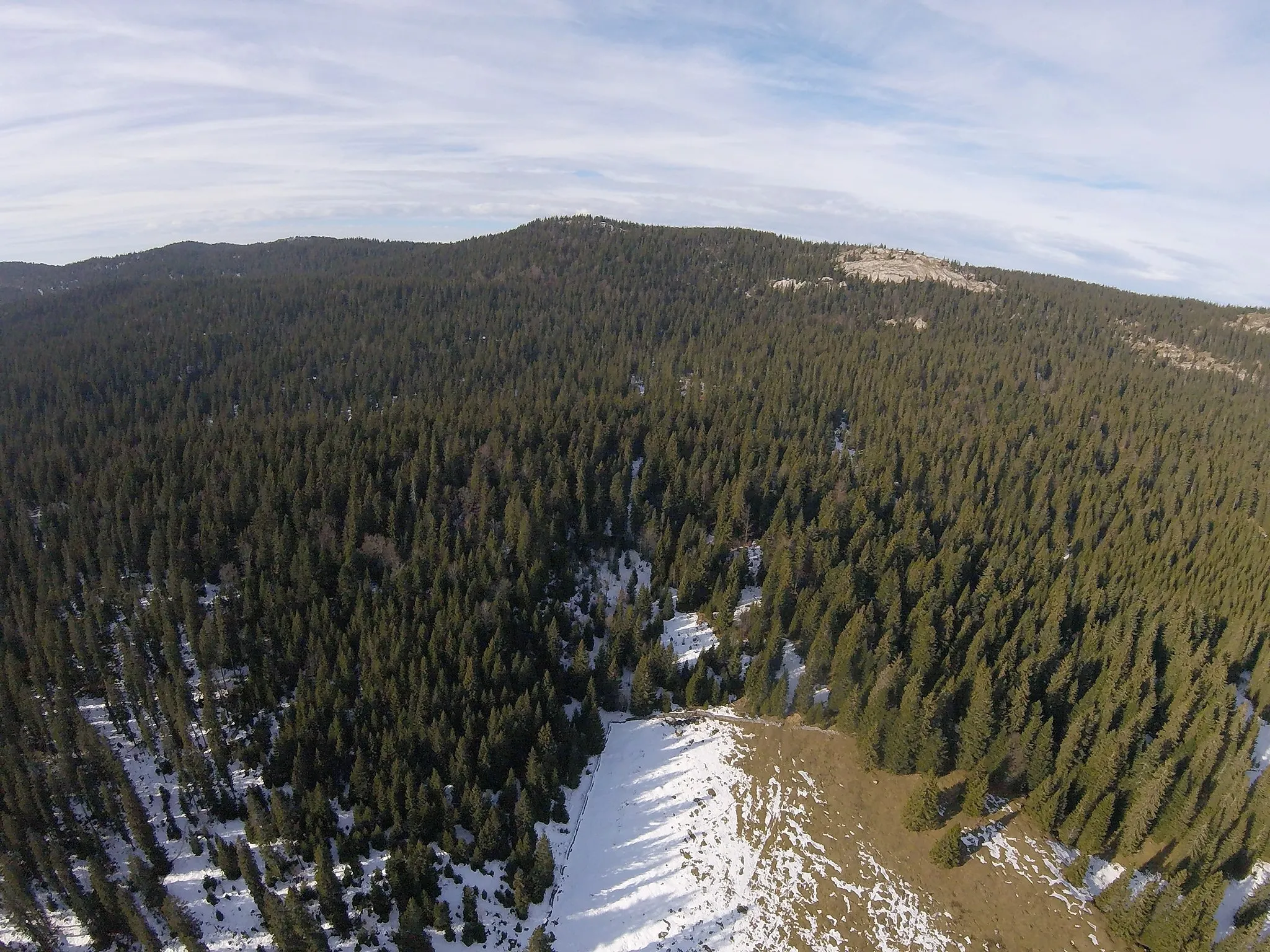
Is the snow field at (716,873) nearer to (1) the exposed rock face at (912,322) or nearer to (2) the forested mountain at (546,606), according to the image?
(2) the forested mountain at (546,606)

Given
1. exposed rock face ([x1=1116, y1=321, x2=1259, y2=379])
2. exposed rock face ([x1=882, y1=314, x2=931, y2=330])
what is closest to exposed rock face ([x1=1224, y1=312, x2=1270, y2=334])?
exposed rock face ([x1=1116, y1=321, x2=1259, y2=379])

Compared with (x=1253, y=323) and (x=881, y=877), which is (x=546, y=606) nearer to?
(x=881, y=877)

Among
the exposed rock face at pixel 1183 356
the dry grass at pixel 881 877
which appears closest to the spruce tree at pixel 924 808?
the dry grass at pixel 881 877

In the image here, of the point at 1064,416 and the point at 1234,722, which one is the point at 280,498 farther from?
the point at 1064,416

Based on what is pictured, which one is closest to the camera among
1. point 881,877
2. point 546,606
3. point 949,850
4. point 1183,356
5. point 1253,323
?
point 949,850

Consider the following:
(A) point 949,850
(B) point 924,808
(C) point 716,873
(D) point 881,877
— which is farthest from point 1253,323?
(C) point 716,873

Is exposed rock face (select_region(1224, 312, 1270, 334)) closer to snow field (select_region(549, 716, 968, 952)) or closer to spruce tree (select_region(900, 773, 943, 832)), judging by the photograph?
spruce tree (select_region(900, 773, 943, 832))
